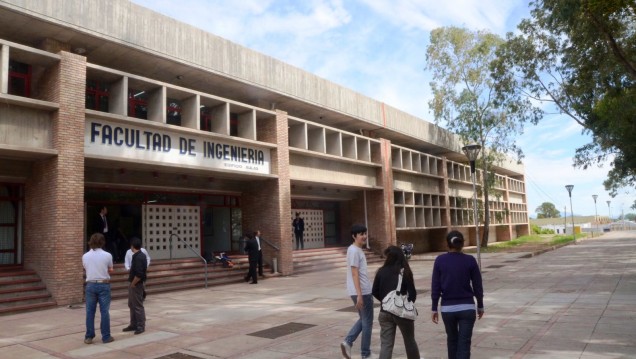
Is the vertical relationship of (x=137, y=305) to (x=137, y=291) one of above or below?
below

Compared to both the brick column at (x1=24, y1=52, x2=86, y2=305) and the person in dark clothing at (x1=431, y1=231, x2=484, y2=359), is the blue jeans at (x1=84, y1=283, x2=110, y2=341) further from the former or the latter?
the person in dark clothing at (x1=431, y1=231, x2=484, y2=359)

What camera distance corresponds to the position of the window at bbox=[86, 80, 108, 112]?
14227 millimetres

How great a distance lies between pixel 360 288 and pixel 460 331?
1446 millimetres

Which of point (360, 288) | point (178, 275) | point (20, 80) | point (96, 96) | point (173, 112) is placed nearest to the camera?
point (360, 288)

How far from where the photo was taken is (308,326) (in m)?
8.48

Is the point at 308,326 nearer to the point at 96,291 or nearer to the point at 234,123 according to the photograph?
the point at 96,291

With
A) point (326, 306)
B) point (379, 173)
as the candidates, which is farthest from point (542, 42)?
point (326, 306)

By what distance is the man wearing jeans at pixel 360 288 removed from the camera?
576 cm

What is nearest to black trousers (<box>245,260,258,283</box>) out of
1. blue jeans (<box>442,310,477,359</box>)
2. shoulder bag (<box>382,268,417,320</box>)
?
shoulder bag (<box>382,268,417,320</box>)

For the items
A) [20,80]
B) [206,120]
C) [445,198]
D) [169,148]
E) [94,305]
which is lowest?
[94,305]

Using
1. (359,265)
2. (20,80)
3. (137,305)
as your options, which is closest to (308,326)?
(137,305)

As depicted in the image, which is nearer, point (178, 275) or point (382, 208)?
point (178, 275)

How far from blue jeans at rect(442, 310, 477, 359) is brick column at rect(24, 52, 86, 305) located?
10173 mm

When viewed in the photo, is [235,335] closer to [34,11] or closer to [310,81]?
[34,11]
